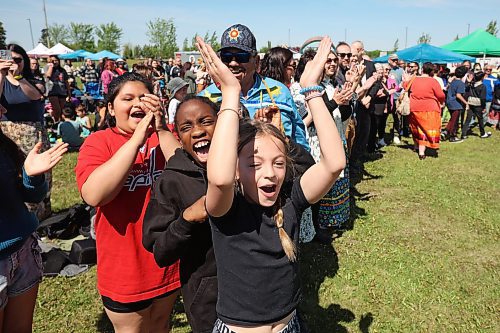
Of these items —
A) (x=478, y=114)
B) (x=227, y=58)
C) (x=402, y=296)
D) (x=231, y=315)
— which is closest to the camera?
(x=231, y=315)

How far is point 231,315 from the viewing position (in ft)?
5.12

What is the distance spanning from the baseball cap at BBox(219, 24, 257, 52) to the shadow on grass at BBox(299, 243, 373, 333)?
1831 mm

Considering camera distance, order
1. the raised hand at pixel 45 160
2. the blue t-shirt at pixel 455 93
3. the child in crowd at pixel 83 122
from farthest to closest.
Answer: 1. the blue t-shirt at pixel 455 93
2. the child in crowd at pixel 83 122
3. the raised hand at pixel 45 160

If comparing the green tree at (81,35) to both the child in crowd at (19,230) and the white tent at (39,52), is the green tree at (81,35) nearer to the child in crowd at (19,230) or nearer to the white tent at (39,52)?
the white tent at (39,52)

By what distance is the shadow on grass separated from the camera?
3301 mm

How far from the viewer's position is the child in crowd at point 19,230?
1.98 metres

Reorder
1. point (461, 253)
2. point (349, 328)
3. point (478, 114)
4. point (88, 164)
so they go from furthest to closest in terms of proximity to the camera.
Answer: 1. point (478, 114)
2. point (461, 253)
3. point (349, 328)
4. point (88, 164)

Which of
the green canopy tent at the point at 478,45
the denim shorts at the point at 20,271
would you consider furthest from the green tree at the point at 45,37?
the denim shorts at the point at 20,271

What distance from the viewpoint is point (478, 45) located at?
18.5 metres

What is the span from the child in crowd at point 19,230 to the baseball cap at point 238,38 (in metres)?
1.28

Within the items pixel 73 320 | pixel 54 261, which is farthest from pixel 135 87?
pixel 54 261

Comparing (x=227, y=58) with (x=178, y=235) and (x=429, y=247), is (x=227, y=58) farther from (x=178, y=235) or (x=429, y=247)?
(x=429, y=247)

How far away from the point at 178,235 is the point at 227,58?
4.85ft

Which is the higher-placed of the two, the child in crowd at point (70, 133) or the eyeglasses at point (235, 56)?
the eyeglasses at point (235, 56)
